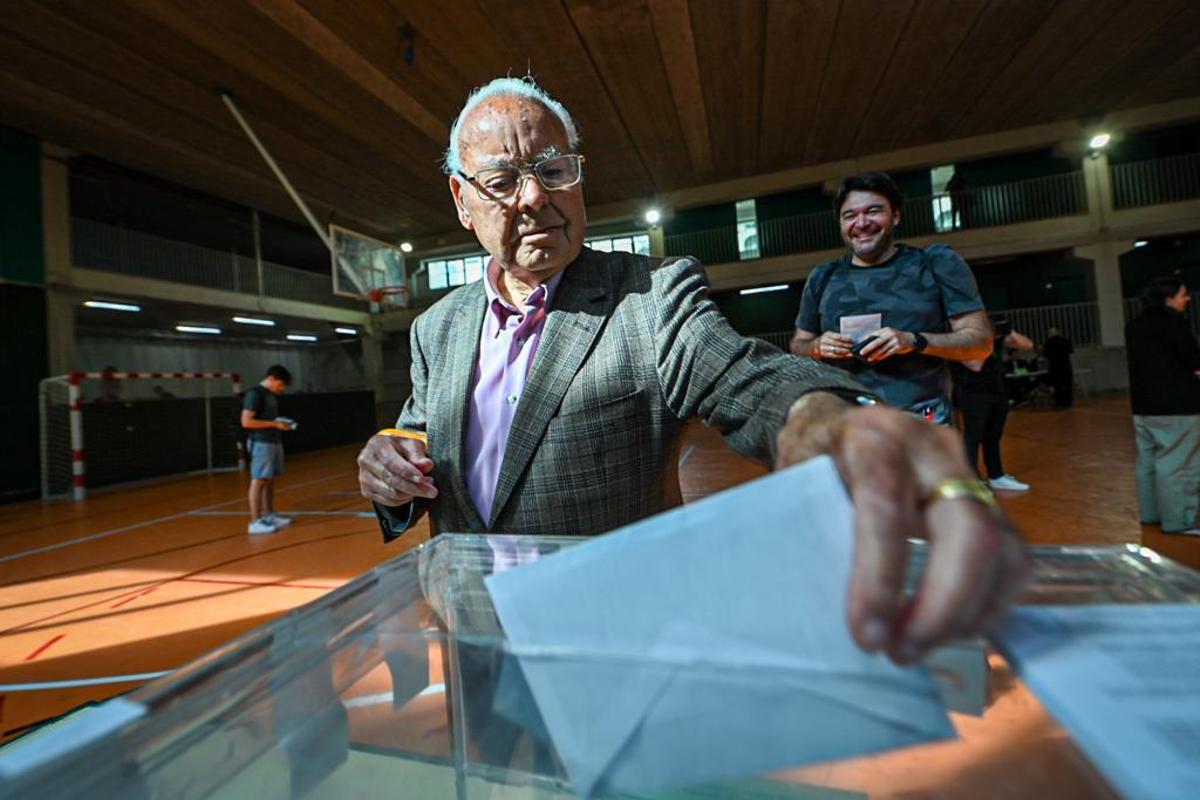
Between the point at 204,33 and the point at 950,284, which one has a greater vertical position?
the point at 204,33

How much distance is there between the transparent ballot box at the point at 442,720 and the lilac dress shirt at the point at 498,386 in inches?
18.9

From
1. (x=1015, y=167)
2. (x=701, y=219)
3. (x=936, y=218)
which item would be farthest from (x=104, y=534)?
(x=1015, y=167)

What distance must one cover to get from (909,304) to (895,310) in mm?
39

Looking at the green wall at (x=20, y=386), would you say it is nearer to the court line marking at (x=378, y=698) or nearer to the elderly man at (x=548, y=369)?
the elderly man at (x=548, y=369)

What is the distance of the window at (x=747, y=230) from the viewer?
15055 mm

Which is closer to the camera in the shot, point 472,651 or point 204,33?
point 472,651

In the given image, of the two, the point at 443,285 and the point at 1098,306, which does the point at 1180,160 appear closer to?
the point at 1098,306

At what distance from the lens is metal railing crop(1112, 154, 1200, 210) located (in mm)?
11828

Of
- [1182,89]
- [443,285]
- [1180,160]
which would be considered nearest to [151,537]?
[443,285]

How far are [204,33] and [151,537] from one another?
18.1ft

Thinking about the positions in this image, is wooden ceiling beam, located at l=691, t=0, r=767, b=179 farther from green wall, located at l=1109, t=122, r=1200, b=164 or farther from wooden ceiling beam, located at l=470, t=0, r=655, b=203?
green wall, located at l=1109, t=122, r=1200, b=164

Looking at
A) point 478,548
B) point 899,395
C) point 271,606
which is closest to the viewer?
point 478,548

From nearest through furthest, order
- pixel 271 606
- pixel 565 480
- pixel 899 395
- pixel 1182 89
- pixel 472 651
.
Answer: pixel 472 651 < pixel 565 480 < pixel 899 395 < pixel 271 606 < pixel 1182 89

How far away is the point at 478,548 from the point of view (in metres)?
0.67
